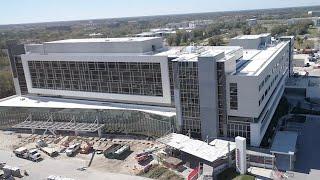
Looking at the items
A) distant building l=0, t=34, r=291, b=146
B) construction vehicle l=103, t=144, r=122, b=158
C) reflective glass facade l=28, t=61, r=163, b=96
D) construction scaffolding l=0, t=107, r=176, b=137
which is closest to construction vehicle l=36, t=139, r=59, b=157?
construction scaffolding l=0, t=107, r=176, b=137

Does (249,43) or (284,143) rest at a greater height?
(249,43)

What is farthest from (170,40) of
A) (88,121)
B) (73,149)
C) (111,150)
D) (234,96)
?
(234,96)

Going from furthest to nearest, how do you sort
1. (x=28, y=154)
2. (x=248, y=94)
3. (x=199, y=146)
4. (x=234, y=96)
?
(x=28, y=154), (x=234, y=96), (x=199, y=146), (x=248, y=94)

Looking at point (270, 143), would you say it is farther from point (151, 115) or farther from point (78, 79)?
point (78, 79)

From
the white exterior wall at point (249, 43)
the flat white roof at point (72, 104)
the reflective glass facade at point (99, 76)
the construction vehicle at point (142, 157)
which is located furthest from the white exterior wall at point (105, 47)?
the construction vehicle at point (142, 157)

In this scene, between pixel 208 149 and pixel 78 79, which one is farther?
pixel 78 79

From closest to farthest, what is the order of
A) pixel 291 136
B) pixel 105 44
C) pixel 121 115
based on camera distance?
pixel 291 136 → pixel 121 115 → pixel 105 44

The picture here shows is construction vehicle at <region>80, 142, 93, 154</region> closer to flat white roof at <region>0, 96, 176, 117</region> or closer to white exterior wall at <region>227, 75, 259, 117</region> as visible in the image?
flat white roof at <region>0, 96, 176, 117</region>

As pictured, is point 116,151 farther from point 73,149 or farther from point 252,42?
point 252,42

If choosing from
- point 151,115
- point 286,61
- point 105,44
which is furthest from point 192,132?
point 286,61
